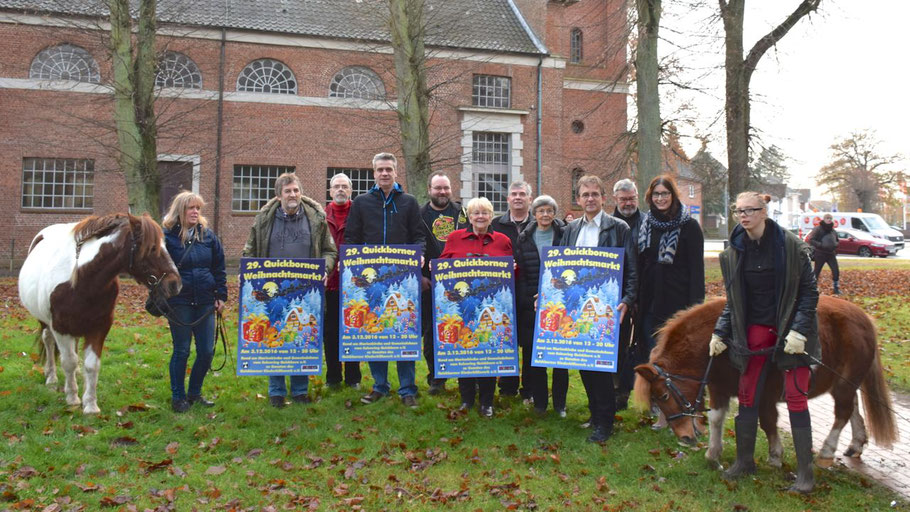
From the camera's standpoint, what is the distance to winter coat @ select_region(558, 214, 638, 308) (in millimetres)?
5812

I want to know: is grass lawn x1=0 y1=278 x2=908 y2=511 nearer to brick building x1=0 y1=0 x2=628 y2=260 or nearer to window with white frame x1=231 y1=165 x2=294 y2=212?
brick building x1=0 y1=0 x2=628 y2=260

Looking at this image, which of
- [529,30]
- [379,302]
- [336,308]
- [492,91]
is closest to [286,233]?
[336,308]

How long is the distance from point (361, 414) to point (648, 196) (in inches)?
134

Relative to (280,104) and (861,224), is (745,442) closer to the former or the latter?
(280,104)

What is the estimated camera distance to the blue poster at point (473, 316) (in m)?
6.22

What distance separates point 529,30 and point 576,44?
387 centimetres

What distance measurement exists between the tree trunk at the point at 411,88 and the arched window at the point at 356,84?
10.9 meters

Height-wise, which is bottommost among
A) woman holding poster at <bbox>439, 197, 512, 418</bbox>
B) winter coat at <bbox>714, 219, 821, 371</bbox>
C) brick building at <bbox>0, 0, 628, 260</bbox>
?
winter coat at <bbox>714, 219, 821, 371</bbox>

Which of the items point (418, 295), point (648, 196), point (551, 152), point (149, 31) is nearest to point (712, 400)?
point (648, 196)

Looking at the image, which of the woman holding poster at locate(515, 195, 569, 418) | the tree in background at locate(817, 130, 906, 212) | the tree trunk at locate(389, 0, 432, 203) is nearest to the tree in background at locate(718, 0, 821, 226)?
the tree trunk at locate(389, 0, 432, 203)

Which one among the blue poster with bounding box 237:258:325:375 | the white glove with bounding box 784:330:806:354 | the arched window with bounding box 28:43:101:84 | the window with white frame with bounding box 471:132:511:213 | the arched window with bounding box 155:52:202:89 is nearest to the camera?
the white glove with bounding box 784:330:806:354

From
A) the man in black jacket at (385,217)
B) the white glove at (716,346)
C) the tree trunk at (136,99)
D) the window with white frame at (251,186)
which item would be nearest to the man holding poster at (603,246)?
the white glove at (716,346)

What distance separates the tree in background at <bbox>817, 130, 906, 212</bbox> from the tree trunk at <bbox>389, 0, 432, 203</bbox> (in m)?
54.8

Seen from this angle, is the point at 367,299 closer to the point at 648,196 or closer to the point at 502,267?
the point at 502,267
